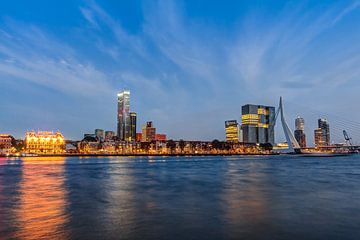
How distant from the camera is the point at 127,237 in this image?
1144 cm

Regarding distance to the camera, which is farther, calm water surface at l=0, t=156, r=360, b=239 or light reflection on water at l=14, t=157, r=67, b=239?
calm water surface at l=0, t=156, r=360, b=239

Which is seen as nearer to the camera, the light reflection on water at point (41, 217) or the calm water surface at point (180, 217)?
the light reflection on water at point (41, 217)

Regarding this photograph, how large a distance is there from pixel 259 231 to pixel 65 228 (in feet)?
24.4

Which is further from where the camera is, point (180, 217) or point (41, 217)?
point (180, 217)

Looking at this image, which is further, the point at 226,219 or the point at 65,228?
the point at 226,219

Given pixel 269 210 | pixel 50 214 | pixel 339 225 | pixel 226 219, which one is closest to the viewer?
pixel 339 225

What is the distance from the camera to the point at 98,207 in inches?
714

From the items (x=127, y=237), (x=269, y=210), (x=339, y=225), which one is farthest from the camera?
(x=269, y=210)

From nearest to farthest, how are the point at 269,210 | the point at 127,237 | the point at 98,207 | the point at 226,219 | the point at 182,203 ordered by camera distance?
the point at 127,237
the point at 226,219
the point at 269,210
the point at 98,207
the point at 182,203

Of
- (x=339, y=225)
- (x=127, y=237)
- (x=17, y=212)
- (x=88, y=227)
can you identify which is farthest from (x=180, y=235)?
(x=17, y=212)

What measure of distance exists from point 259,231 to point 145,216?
5422 millimetres

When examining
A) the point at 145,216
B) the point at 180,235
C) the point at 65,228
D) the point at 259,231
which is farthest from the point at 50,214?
the point at 259,231

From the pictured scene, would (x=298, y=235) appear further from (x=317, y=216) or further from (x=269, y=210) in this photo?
(x=269, y=210)

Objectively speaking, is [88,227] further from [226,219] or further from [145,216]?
[226,219]
